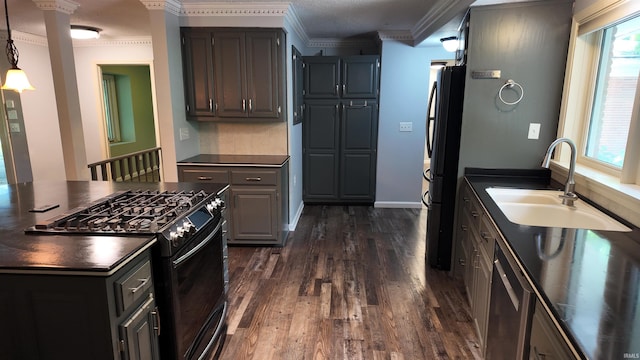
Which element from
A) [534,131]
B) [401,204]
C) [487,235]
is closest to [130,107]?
[401,204]

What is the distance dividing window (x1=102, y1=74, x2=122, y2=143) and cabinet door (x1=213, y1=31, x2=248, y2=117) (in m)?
4.53

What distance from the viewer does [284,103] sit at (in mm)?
3801

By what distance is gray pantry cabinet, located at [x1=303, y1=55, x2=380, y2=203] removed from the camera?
4945 millimetres

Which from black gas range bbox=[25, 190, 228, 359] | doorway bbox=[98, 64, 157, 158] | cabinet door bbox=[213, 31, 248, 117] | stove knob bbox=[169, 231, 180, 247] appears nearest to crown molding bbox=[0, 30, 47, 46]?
doorway bbox=[98, 64, 157, 158]

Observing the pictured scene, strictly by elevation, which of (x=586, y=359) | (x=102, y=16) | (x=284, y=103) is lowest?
(x=586, y=359)

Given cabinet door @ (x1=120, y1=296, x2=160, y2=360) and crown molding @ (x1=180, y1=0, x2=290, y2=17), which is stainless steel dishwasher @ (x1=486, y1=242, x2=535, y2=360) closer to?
cabinet door @ (x1=120, y1=296, x2=160, y2=360)

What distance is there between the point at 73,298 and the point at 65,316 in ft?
0.29

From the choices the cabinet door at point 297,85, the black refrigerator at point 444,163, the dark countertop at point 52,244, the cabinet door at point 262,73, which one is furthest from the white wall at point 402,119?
the dark countertop at point 52,244

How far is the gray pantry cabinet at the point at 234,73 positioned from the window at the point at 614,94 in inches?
103

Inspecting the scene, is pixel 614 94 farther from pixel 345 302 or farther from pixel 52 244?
pixel 52 244

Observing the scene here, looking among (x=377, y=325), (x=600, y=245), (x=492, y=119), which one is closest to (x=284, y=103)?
(x=492, y=119)

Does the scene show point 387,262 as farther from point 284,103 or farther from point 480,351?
point 284,103

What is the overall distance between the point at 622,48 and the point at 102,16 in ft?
15.1

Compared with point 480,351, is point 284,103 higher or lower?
higher
